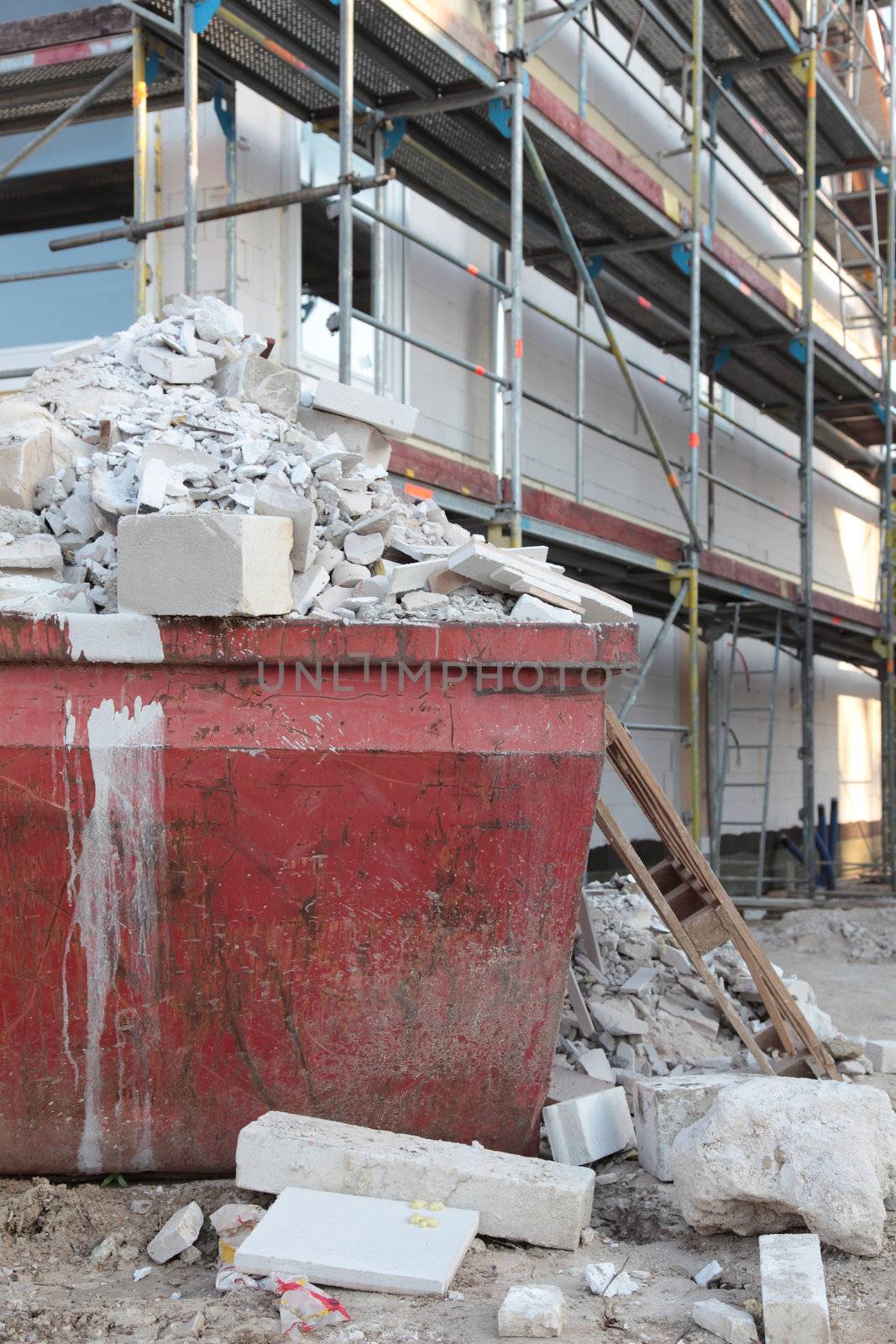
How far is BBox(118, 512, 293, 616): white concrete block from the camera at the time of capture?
8.81 ft

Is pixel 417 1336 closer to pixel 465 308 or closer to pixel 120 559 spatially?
pixel 120 559

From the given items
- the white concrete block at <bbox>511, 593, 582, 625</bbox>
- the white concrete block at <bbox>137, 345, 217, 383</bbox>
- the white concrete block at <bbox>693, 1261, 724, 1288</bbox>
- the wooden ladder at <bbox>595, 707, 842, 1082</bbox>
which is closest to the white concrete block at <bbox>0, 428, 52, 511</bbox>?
the white concrete block at <bbox>137, 345, 217, 383</bbox>

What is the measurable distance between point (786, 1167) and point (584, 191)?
7.15m

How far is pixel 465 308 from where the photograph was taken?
8.67 meters

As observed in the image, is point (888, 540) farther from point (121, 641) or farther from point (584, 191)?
point (121, 641)

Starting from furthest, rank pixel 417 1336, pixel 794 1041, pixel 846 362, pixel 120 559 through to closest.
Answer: pixel 846 362
pixel 794 1041
pixel 120 559
pixel 417 1336

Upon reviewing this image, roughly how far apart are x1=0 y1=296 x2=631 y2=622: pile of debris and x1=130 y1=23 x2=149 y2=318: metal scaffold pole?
245cm

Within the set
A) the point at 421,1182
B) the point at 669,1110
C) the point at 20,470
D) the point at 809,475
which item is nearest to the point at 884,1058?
the point at 669,1110

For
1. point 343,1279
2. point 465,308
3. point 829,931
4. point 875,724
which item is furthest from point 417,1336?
point 875,724

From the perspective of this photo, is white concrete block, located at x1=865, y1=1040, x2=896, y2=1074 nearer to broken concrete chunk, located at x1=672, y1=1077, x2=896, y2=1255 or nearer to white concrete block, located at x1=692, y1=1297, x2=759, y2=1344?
broken concrete chunk, located at x1=672, y1=1077, x2=896, y2=1255

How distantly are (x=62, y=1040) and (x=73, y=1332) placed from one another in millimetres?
707

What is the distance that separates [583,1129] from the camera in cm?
314

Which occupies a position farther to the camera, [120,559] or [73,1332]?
[120,559]

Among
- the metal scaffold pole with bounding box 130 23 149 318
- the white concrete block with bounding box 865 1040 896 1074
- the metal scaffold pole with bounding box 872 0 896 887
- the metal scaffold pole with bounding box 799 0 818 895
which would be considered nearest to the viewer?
the white concrete block with bounding box 865 1040 896 1074
